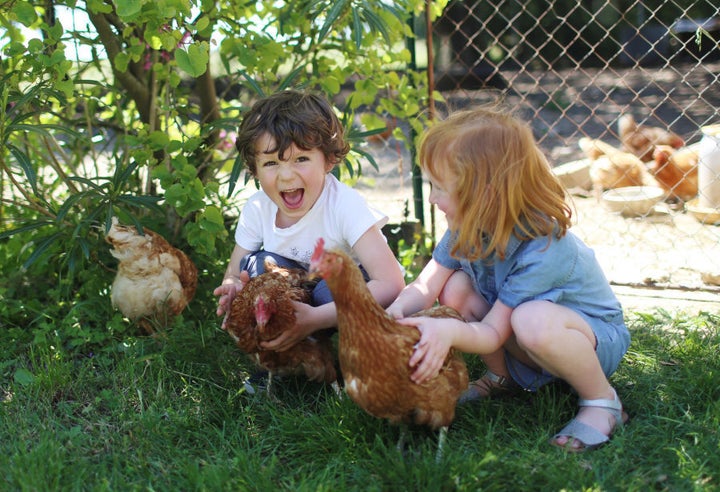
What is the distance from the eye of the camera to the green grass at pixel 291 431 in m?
1.96

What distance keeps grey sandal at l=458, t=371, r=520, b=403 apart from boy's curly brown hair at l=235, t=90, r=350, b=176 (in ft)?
3.28

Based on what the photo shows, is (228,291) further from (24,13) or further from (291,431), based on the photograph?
(24,13)

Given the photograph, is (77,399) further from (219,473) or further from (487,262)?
(487,262)

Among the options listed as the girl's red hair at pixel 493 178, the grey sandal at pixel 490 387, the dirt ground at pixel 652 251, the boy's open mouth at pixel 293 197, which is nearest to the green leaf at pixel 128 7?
the boy's open mouth at pixel 293 197

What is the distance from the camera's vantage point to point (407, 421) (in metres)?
2.14

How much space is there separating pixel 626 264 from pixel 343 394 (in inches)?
91.7

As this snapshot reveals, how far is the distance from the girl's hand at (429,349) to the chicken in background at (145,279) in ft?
4.55

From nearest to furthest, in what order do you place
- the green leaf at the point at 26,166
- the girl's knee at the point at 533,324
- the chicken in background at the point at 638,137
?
1. the girl's knee at the point at 533,324
2. the green leaf at the point at 26,166
3. the chicken in background at the point at 638,137

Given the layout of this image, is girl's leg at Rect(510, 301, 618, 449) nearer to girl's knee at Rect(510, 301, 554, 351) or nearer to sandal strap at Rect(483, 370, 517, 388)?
girl's knee at Rect(510, 301, 554, 351)

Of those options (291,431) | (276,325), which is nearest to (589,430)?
(291,431)

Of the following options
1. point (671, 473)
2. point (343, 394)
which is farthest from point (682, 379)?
point (343, 394)

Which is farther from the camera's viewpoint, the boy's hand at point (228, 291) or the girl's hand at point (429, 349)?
the boy's hand at point (228, 291)

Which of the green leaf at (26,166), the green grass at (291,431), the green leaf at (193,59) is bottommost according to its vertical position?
the green grass at (291,431)

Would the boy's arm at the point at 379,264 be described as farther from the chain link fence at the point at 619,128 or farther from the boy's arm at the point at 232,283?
the chain link fence at the point at 619,128
